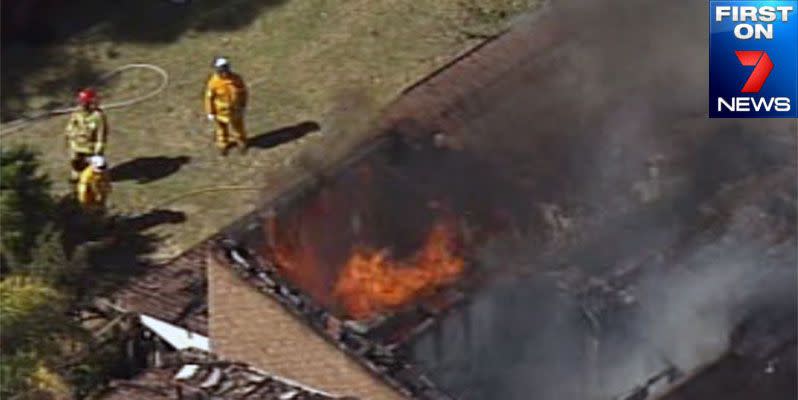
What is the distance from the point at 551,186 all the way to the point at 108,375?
4.04 meters

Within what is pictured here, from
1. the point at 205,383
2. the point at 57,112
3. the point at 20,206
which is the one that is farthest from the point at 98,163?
the point at 205,383

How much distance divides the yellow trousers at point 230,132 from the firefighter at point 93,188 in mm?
1578

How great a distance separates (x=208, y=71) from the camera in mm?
26125

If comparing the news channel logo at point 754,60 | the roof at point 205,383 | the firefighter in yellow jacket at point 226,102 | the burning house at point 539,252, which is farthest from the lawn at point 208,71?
the news channel logo at point 754,60

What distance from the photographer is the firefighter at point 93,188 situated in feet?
74.9

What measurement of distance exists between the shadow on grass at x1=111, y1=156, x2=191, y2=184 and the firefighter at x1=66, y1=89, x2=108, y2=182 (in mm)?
534

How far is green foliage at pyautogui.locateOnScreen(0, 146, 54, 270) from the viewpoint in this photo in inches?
866

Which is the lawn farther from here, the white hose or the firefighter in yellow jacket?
the firefighter in yellow jacket

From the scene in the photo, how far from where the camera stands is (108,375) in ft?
67.3

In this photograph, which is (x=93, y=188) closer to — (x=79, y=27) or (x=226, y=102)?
(x=226, y=102)

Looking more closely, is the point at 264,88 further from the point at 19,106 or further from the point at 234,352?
the point at 234,352

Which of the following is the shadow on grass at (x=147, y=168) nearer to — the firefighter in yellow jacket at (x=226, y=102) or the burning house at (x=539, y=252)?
the firefighter in yellow jacket at (x=226, y=102)

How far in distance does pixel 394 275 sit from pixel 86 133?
5520 millimetres

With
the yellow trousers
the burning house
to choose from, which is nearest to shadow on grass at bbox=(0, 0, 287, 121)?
the yellow trousers
